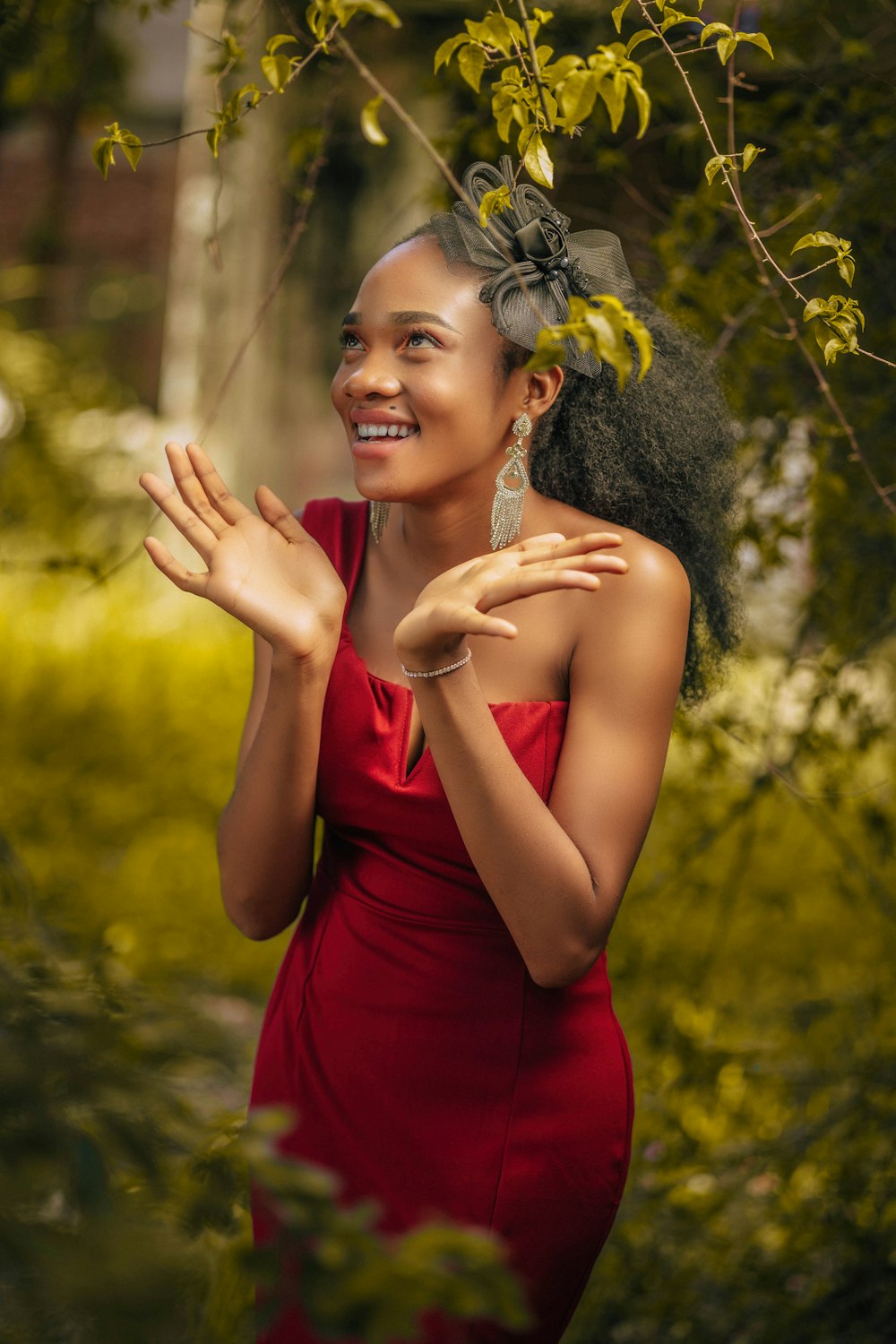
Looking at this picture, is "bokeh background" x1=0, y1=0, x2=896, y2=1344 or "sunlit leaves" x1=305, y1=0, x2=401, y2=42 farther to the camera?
"sunlit leaves" x1=305, y1=0, x2=401, y2=42

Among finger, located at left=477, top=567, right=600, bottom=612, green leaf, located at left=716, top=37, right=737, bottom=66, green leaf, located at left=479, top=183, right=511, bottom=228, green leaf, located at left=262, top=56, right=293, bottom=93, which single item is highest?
green leaf, located at left=716, top=37, right=737, bottom=66

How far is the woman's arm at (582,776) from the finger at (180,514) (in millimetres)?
396

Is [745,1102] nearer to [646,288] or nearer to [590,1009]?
[590,1009]

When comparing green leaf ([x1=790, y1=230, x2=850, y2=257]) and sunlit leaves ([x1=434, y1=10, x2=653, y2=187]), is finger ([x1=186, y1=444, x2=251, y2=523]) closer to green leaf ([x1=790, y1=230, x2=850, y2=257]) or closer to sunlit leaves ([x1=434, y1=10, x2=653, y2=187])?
sunlit leaves ([x1=434, y1=10, x2=653, y2=187])

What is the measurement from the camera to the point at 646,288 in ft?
7.87

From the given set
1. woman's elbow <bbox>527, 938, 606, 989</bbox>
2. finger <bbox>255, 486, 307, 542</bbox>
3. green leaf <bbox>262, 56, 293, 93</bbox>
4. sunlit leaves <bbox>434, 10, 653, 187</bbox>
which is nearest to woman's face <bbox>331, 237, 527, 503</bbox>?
finger <bbox>255, 486, 307, 542</bbox>

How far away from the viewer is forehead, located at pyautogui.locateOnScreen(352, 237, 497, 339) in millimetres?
1674

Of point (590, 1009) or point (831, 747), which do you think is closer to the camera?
point (590, 1009)

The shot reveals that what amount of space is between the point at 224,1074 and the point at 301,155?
1962 mm

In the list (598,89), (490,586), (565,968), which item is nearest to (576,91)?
(598,89)

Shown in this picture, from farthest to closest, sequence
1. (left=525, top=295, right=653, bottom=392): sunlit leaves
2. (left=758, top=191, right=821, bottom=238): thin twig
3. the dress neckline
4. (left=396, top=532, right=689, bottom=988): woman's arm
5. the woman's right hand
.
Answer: (left=758, top=191, right=821, bottom=238): thin twig, the dress neckline, the woman's right hand, (left=396, top=532, right=689, bottom=988): woman's arm, (left=525, top=295, right=653, bottom=392): sunlit leaves

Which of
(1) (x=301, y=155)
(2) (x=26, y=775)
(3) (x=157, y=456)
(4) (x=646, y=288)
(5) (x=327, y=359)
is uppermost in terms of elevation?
(1) (x=301, y=155)

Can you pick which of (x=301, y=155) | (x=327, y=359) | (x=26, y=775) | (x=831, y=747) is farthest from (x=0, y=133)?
(x=831, y=747)

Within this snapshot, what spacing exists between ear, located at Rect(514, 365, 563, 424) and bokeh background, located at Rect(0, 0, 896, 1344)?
1.30ft
